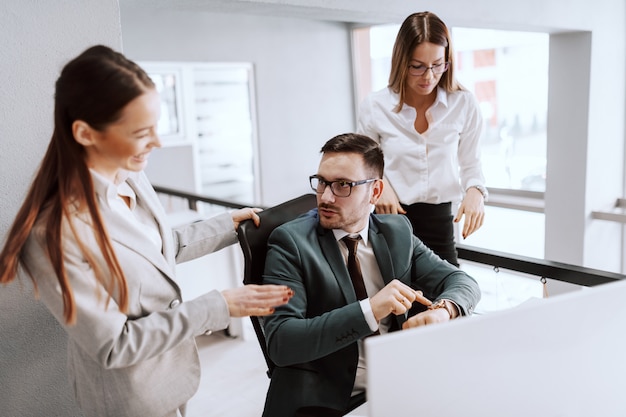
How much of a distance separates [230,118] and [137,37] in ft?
4.37

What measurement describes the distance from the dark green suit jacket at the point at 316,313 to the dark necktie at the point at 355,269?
6 cm

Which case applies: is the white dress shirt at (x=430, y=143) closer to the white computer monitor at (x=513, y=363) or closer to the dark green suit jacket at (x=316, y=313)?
the dark green suit jacket at (x=316, y=313)

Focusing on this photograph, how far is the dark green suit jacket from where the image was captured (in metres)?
1.49

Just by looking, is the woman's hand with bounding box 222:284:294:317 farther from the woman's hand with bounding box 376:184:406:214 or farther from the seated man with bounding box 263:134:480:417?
the woman's hand with bounding box 376:184:406:214

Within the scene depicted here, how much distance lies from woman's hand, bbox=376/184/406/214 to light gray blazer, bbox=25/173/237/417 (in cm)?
88

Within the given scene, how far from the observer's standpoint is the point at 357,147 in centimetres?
174

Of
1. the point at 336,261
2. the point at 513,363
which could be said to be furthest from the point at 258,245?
the point at 513,363

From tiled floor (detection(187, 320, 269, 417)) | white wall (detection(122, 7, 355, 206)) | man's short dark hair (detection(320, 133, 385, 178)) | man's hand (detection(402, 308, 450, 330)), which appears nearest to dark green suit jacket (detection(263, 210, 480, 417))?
man's hand (detection(402, 308, 450, 330))

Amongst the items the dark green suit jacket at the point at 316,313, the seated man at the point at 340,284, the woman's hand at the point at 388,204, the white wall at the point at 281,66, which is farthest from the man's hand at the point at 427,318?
the white wall at the point at 281,66

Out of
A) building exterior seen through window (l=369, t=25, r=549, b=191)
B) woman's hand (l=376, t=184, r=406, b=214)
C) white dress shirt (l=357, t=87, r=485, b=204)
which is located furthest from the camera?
building exterior seen through window (l=369, t=25, r=549, b=191)

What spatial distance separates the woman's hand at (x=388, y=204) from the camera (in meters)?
2.05

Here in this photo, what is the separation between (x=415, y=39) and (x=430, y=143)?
16.2 inches

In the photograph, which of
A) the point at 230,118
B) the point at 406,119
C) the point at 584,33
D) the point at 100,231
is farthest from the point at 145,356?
the point at 230,118

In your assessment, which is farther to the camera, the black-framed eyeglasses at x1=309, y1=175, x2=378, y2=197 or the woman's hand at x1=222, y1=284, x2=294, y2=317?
the black-framed eyeglasses at x1=309, y1=175, x2=378, y2=197
